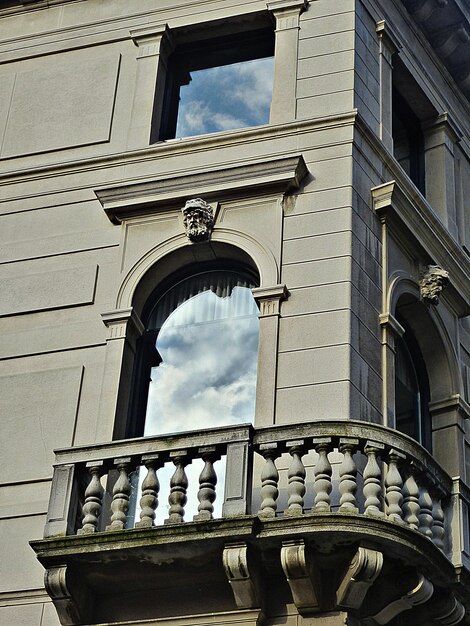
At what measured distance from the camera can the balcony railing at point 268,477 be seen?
1559 cm

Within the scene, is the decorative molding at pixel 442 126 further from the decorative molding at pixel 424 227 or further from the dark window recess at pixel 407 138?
the decorative molding at pixel 424 227

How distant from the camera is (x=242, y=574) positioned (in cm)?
1525

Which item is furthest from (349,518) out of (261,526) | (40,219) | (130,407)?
(40,219)

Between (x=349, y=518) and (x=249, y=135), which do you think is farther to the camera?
(x=249, y=135)

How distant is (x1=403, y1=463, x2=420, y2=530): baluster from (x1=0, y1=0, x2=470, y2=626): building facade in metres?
0.03

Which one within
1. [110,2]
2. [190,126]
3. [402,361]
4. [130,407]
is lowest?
[130,407]

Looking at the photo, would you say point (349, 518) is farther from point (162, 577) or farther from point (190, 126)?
point (190, 126)

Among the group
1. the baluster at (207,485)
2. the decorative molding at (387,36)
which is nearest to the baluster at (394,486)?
the baluster at (207,485)

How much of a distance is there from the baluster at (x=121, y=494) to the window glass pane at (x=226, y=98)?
21.5 feet

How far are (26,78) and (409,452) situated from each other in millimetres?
9887

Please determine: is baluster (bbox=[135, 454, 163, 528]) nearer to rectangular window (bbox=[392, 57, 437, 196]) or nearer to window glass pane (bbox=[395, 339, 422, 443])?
window glass pane (bbox=[395, 339, 422, 443])

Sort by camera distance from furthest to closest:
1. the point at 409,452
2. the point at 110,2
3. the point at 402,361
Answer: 1. the point at 110,2
2. the point at 402,361
3. the point at 409,452

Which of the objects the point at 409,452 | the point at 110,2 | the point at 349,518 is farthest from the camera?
the point at 110,2

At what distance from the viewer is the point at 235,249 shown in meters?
19.0
